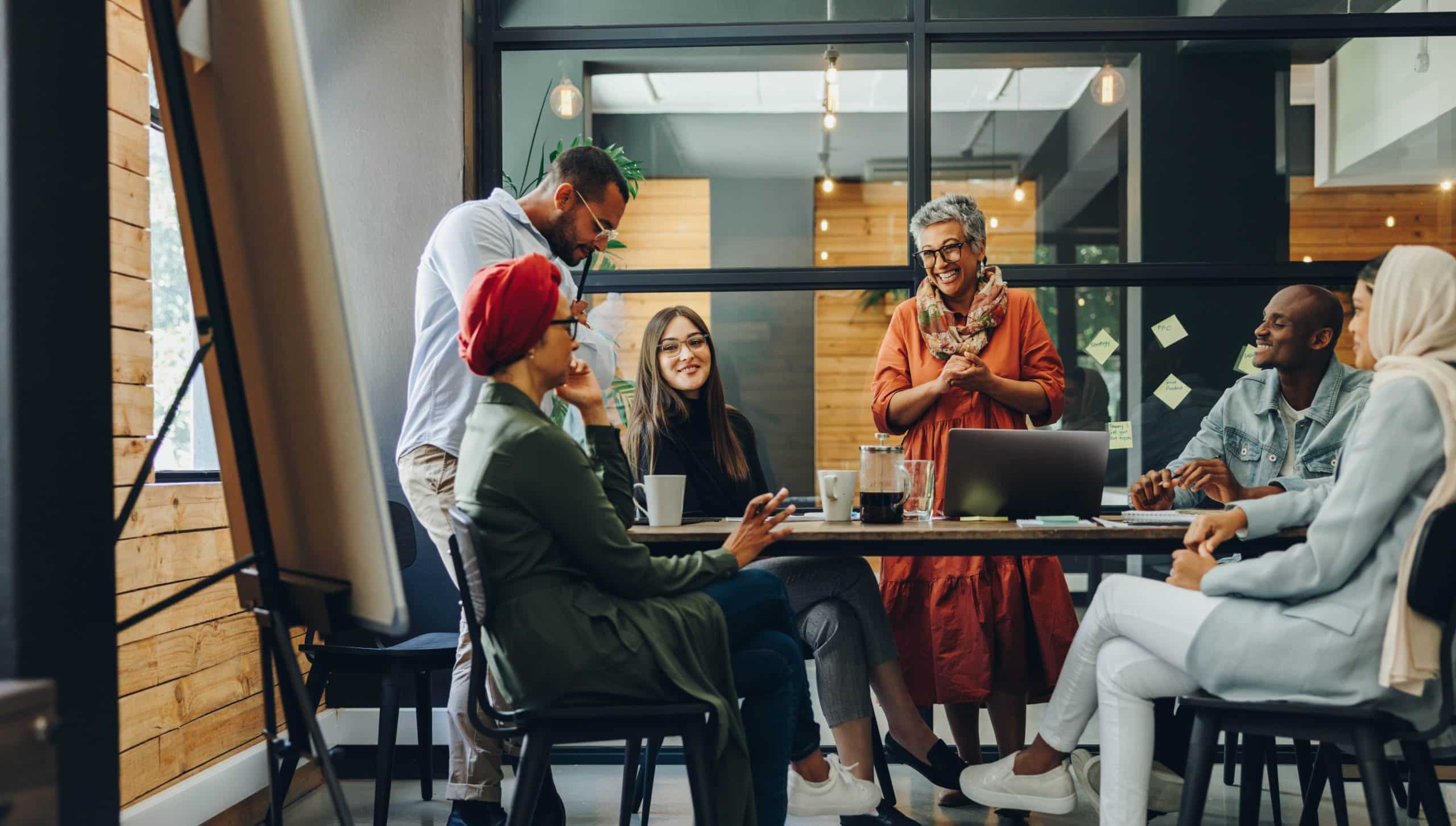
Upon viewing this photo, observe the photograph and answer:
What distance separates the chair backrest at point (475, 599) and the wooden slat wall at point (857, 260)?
214cm

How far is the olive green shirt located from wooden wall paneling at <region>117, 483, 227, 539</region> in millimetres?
871

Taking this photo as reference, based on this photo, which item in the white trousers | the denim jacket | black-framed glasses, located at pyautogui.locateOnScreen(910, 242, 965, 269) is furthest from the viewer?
black-framed glasses, located at pyautogui.locateOnScreen(910, 242, 965, 269)

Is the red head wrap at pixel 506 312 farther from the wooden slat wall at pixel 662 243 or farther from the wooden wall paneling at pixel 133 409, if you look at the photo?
the wooden slat wall at pixel 662 243

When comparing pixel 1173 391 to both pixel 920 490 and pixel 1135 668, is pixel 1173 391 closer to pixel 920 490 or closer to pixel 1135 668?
pixel 920 490

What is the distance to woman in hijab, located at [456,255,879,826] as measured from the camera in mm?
1676

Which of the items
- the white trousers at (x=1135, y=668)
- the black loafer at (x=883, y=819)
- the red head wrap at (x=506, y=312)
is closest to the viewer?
the red head wrap at (x=506, y=312)

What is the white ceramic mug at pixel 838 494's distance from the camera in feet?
7.35

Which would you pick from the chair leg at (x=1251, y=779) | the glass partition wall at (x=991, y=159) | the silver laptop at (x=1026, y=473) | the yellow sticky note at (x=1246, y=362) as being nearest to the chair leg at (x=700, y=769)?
the silver laptop at (x=1026, y=473)

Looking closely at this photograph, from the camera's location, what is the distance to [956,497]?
226 cm

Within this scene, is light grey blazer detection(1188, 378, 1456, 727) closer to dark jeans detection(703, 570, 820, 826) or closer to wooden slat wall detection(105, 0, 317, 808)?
dark jeans detection(703, 570, 820, 826)

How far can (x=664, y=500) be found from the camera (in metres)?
2.22

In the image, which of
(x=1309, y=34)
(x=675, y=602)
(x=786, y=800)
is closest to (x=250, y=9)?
(x=675, y=602)

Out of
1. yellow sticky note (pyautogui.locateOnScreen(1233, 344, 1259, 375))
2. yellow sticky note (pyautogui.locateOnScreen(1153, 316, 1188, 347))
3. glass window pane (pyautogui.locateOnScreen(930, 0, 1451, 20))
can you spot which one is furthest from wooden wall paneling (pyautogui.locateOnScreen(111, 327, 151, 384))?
yellow sticky note (pyautogui.locateOnScreen(1233, 344, 1259, 375))

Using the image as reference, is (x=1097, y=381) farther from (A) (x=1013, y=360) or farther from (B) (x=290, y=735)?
(B) (x=290, y=735)
